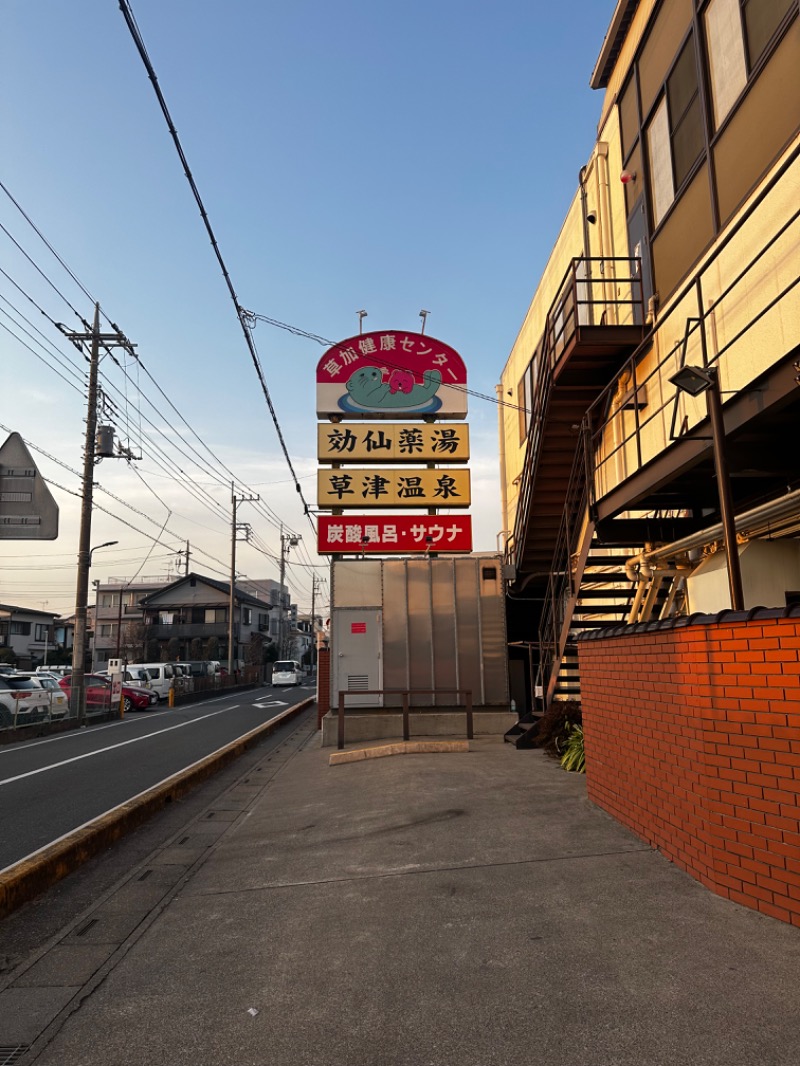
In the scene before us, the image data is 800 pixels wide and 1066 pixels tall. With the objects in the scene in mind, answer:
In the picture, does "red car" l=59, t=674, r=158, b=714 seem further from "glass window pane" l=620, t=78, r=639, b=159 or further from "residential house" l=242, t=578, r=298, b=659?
"residential house" l=242, t=578, r=298, b=659

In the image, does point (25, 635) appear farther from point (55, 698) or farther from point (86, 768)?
point (86, 768)

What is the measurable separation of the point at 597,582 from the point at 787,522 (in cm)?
315

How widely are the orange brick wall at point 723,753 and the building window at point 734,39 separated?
591 centimetres

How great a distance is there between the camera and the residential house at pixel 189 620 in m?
66.4

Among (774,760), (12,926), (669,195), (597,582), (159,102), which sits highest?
(669,195)

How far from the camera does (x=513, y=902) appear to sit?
492 cm

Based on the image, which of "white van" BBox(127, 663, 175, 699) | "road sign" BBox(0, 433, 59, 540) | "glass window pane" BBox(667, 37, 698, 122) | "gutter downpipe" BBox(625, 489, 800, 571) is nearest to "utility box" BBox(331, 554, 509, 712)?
"road sign" BBox(0, 433, 59, 540)

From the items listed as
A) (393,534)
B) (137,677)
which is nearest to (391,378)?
(393,534)

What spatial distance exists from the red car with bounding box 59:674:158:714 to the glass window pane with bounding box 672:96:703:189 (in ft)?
72.2

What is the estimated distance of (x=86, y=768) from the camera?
13320 millimetres

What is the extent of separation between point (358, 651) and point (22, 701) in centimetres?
1027

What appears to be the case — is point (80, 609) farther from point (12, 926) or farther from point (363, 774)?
point (12, 926)

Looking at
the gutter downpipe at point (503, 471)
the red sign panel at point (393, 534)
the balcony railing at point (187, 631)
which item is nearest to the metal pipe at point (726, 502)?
the red sign panel at point (393, 534)

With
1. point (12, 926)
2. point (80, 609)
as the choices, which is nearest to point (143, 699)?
point (80, 609)
